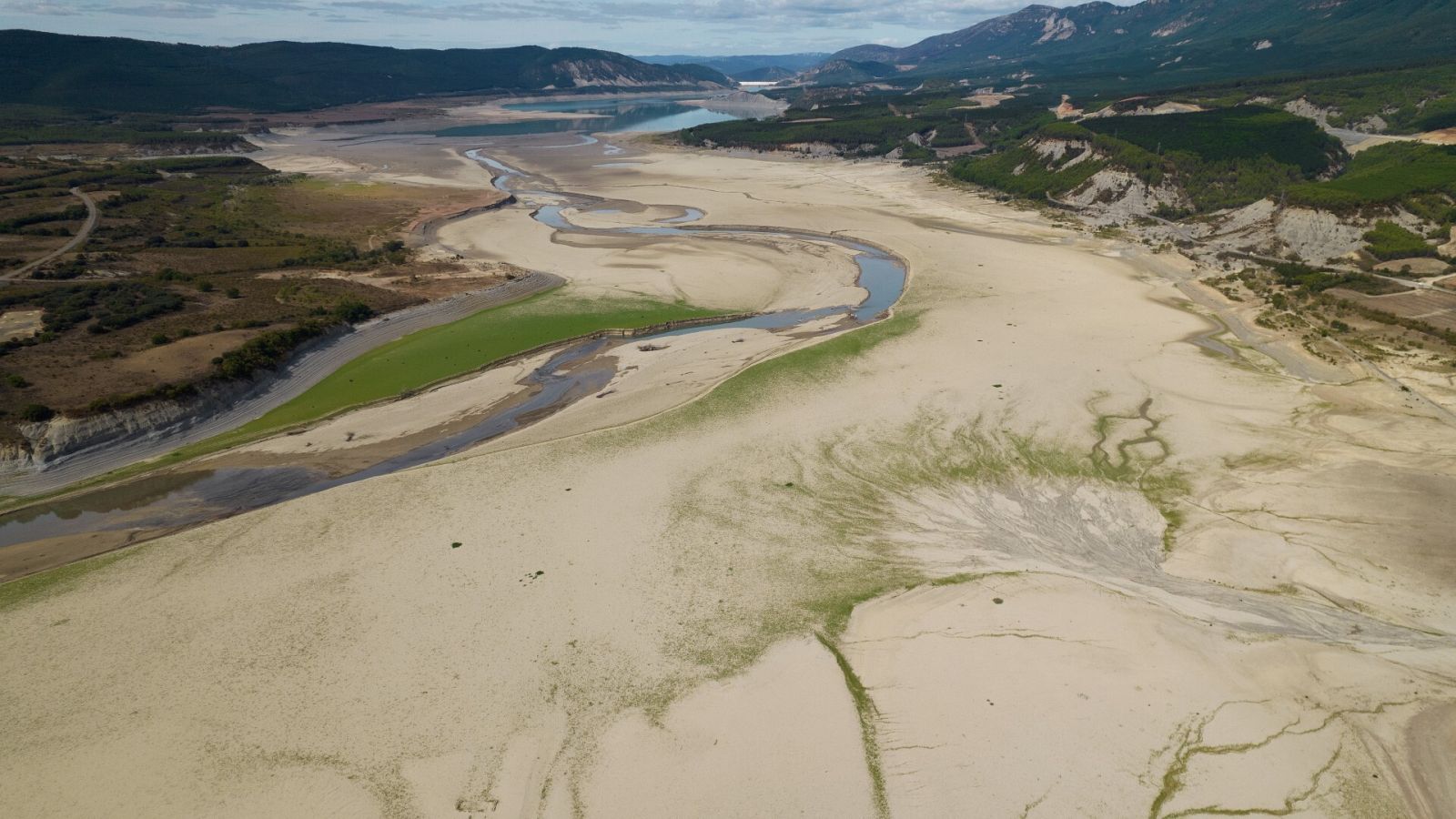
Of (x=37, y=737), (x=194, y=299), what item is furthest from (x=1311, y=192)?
(x=194, y=299)

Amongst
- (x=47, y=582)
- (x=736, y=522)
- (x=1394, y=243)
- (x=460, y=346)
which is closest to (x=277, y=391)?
(x=460, y=346)

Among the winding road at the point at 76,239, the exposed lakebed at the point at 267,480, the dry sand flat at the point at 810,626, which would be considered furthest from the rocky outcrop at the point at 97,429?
the winding road at the point at 76,239

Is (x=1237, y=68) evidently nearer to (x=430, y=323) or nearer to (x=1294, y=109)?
(x=1294, y=109)

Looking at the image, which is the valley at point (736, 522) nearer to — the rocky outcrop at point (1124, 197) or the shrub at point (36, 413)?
the shrub at point (36, 413)

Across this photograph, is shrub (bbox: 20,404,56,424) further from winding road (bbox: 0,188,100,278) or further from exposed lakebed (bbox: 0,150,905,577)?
winding road (bbox: 0,188,100,278)

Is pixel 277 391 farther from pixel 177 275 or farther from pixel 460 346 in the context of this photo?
pixel 177 275

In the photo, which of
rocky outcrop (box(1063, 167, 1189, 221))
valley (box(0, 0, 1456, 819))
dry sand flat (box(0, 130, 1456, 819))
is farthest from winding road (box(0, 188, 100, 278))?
rocky outcrop (box(1063, 167, 1189, 221))

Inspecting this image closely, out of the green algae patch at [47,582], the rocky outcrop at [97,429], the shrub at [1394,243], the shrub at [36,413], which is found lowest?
the green algae patch at [47,582]
